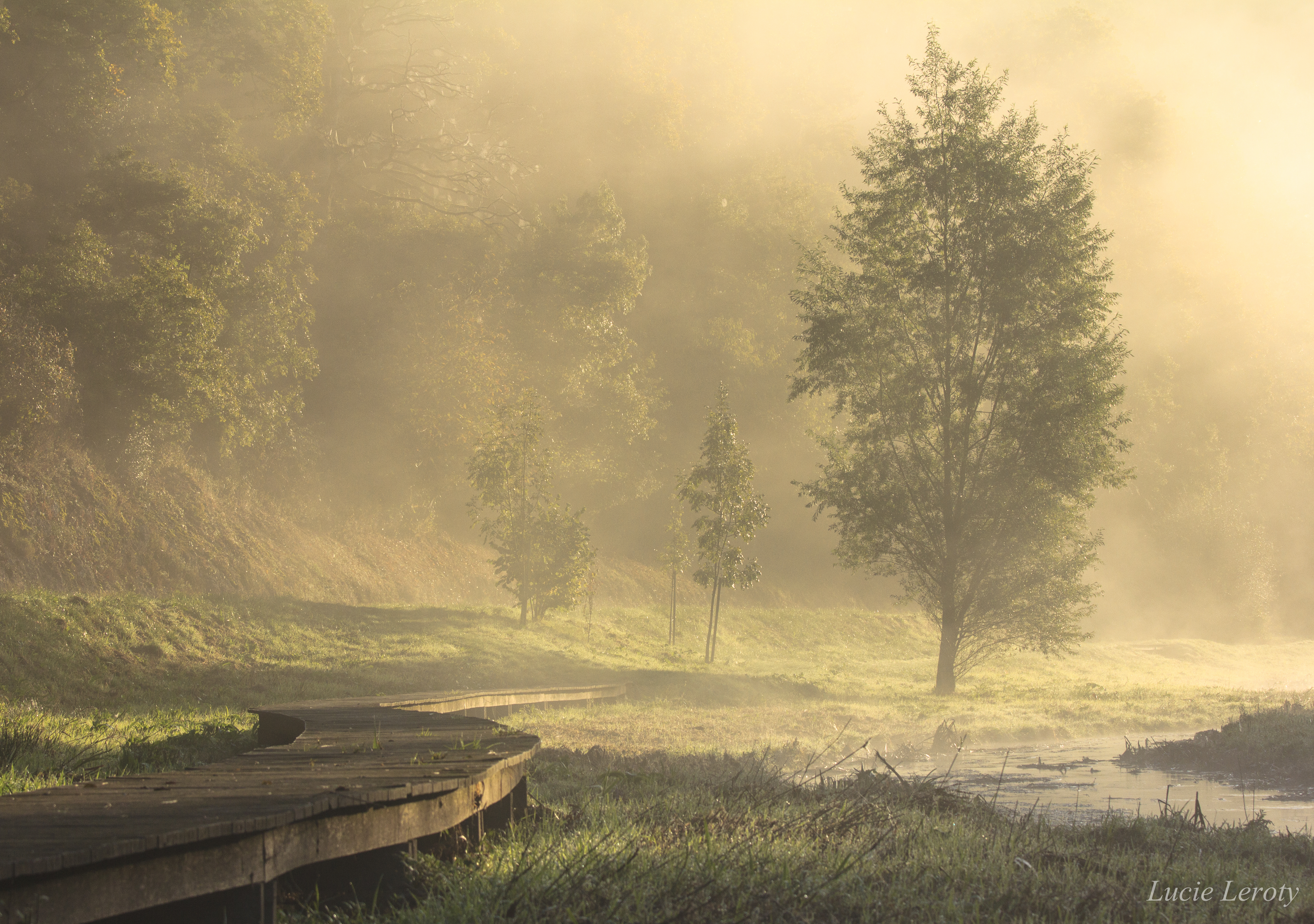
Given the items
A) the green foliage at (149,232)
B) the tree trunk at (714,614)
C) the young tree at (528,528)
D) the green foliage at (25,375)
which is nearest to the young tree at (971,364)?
the tree trunk at (714,614)

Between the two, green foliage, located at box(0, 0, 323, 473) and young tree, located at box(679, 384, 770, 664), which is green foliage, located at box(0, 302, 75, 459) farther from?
young tree, located at box(679, 384, 770, 664)

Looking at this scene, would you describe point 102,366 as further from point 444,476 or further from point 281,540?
point 444,476

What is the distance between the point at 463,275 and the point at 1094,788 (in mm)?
30173

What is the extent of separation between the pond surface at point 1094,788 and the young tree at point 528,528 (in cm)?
1312

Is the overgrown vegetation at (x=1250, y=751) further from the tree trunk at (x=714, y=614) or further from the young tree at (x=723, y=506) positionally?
the young tree at (x=723, y=506)

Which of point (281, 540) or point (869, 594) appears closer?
point (281, 540)

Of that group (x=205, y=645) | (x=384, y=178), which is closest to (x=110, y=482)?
(x=205, y=645)

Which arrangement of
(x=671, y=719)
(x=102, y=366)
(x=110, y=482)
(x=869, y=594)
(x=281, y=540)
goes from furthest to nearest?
(x=869, y=594) → (x=281, y=540) → (x=110, y=482) → (x=102, y=366) → (x=671, y=719)

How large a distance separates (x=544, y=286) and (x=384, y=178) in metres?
8.07

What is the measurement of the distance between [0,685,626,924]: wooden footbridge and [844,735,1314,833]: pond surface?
404 centimetres

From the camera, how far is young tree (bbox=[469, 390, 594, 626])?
961 inches

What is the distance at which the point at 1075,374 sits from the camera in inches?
716

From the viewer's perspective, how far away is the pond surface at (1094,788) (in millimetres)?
7719

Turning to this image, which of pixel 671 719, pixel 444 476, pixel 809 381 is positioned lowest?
pixel 671 719
